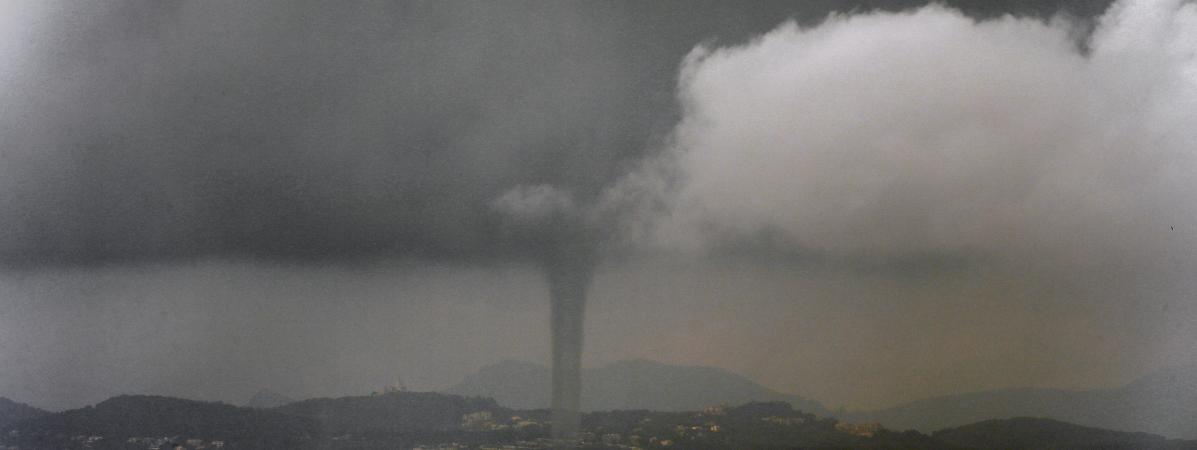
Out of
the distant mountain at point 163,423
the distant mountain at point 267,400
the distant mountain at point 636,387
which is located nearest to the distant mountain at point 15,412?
the distant mountain at point 163,423

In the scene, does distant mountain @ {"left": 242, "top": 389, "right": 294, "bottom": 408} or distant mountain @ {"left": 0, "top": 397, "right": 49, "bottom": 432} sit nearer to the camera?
distant mountain @ {"left": 242, "top": 389, "right": 294, "bottom": 408}

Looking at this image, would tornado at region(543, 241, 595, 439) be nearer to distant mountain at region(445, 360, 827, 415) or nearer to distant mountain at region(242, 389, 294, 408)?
distant mountain at region(445, 360, 827, 415)

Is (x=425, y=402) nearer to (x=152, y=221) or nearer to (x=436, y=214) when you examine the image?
(x=436, y=214)

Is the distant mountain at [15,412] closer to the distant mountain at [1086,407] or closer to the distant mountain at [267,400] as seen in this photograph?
the distant mountain at [267,400]

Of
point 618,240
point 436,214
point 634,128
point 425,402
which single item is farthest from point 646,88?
point 425,402

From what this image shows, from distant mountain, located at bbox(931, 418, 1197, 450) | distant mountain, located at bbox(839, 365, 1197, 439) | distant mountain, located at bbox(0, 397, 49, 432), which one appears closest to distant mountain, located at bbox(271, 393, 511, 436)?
distant mountain, located at bbox(0, 397, 49, 432)
